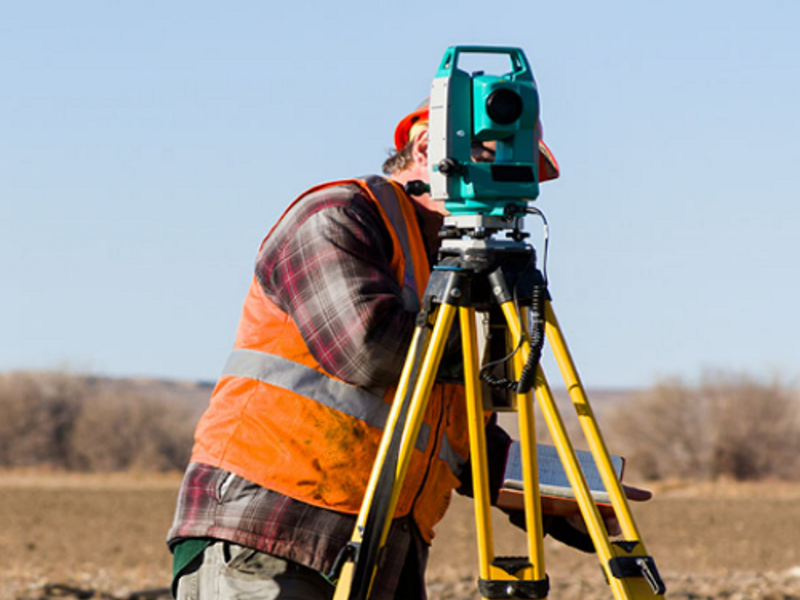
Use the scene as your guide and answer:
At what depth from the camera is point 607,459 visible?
2.42m

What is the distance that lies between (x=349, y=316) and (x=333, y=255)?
0.14 metres

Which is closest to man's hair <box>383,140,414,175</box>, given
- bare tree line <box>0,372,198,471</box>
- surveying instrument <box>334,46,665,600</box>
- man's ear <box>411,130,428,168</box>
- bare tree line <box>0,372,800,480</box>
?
man's ear <box>411,130,428,168</box>

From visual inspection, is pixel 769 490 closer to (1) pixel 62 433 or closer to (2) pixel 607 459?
(1) pixel 62 433

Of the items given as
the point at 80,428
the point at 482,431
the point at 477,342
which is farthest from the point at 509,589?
the point at 80,428

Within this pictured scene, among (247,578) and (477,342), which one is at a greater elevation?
(477,342)

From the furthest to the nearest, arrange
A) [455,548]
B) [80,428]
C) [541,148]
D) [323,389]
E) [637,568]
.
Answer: [80,428] → [455,548] → [541,148] → [323,389] → [637,568]

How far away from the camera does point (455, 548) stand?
15.0 metres

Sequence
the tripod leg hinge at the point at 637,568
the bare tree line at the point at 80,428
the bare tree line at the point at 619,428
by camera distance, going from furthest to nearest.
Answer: the bare tree line at the point at 80,428
the bare tree line at the point at 619,428
the tripod leg hinge at the point at 637,568

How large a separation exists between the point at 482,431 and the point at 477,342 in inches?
7.2

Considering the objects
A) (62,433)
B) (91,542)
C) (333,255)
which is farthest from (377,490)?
(62,433)

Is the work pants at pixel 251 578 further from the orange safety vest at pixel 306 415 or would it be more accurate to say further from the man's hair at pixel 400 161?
the man's hair at pixel 400 161

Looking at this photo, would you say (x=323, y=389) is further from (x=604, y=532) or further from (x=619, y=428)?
(x=619, y=428)

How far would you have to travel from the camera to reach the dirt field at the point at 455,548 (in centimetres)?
842

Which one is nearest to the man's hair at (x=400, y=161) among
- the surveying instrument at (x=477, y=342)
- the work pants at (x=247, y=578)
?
the surveying instrument at (x=477, y=342)
